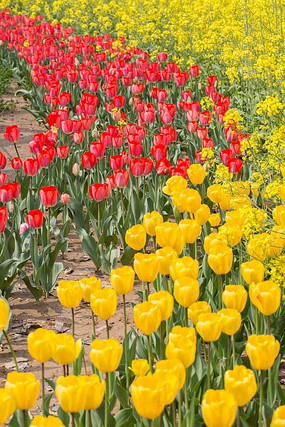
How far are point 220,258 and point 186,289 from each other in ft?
1.09

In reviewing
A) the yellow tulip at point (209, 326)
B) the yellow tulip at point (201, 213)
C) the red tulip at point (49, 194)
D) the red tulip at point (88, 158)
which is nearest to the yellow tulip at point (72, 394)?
→ the yellow tulip at point (209, 326)

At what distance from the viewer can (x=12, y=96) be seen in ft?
30.9

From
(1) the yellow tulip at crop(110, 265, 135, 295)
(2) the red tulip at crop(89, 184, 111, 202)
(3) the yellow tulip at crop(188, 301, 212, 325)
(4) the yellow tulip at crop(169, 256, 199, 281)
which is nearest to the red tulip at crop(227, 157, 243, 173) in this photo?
(2) the red tulip at crop(89, 184, 111, 202)

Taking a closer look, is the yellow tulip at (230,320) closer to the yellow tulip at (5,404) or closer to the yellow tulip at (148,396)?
the yellow tulip at (148,396)

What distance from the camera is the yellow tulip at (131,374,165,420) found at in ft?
5.64

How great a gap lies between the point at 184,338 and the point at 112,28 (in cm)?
1042

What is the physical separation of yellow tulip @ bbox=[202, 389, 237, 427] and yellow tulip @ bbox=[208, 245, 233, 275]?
→ 0.92 metres

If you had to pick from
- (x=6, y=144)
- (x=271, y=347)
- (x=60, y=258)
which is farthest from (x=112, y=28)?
(x=271, y=347)

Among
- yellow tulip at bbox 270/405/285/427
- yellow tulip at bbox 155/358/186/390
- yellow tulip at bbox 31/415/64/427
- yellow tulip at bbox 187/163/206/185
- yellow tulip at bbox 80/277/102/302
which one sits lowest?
yellow tulip at bbox 187/163/206/185

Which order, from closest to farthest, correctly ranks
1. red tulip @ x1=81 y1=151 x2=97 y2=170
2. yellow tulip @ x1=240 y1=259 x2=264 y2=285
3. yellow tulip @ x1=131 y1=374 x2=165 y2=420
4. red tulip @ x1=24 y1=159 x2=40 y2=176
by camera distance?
1. yellow tulip @ x1=131 y1=374 x2=165 y2=420
2. yellow tulip @ x1=240 y1=259 x2=264 y2=285
3. red tulip @ x1=24 y1=159 x2=40 y2=176
4. red tulip @ x1=81 y1=151 x2=97 y2=170

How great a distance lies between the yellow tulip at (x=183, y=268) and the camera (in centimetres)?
248

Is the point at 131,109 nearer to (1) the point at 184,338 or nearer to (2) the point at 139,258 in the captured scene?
(2) the point at 139,258

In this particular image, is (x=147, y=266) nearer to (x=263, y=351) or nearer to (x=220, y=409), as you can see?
(x=263, y=351)

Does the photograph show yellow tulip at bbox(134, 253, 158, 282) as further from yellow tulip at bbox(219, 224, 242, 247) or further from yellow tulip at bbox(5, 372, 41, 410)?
yellow tulip at bbox(5, 372, 41, 410)
